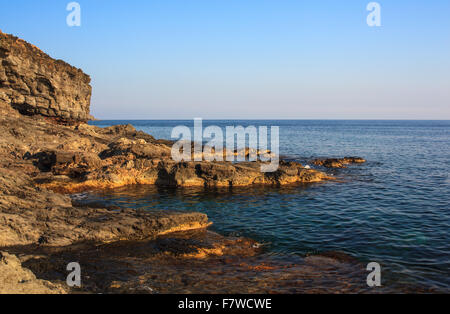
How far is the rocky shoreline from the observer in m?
11.3

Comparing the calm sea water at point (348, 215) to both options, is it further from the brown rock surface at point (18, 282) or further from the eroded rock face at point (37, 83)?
the eroded rock face at point (37, 83)

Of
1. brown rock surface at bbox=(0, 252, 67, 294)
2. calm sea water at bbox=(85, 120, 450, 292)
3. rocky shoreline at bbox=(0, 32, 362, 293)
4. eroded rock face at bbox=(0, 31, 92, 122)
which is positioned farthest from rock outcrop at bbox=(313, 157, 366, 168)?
eroded rock face at bbox=(0, 31, 92, 122)

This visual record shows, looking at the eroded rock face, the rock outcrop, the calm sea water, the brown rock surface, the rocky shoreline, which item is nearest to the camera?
the brown rock surface

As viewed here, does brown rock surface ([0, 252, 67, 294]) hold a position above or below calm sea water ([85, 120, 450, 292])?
above

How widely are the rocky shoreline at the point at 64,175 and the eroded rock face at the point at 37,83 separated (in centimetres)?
12

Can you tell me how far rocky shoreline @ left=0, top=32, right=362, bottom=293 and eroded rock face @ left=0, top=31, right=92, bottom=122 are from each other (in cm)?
12

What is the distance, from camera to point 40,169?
2584cm

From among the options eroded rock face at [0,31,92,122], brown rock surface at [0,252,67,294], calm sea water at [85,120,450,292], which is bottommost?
calm sea water at [85,120,450,292]

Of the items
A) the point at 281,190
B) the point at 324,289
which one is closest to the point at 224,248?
the point at 324,289

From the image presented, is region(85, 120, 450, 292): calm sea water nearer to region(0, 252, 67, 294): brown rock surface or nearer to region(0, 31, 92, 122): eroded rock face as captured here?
region(0, 252, 67, 294): brown rock surface

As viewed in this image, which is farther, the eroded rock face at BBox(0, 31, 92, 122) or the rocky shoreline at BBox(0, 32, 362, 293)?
the eroded rock face at BBox(0, 31, 92, 122)

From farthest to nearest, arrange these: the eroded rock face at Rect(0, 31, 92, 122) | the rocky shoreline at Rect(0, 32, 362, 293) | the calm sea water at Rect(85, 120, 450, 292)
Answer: the eroded rock face at Rect(0, 31, 92, 122), the calm sea water at Rect(85, 120, 450, 292), the rocky shoreline at Rect(0, 32, 362, 293)

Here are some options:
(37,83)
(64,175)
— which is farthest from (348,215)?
(37,83)
